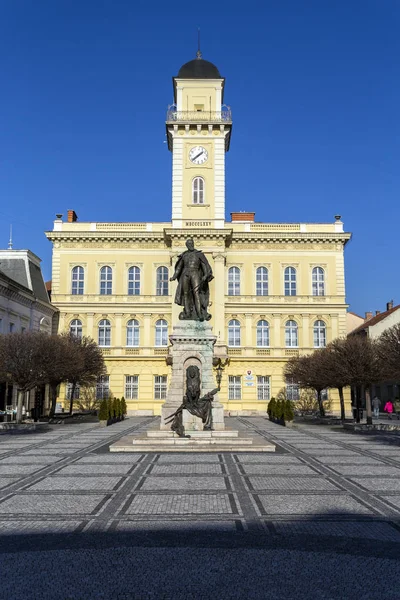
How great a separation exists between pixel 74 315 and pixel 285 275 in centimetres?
1724

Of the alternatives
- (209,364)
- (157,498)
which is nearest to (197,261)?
(209,364)

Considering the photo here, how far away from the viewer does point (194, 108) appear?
47594mm

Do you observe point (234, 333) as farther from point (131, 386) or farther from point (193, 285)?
point (193, 285)

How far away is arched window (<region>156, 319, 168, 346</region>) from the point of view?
153 ft

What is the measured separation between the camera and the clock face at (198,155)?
47062 mm

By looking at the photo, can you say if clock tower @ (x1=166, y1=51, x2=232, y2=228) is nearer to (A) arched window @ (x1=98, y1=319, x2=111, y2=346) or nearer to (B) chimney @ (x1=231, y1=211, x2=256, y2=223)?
(B) chimney @ (x1=231, y1=211, x2=256, y2=223)

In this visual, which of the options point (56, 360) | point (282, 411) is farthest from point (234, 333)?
point (56, 360)

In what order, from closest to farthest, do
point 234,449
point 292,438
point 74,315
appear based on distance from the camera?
point 234,449 → point 292,438 → point 74,315

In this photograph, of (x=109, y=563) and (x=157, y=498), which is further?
(x=157, y=498)

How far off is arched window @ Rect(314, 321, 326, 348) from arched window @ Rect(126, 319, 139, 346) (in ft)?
46.5

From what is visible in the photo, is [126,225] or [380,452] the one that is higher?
[126,225]

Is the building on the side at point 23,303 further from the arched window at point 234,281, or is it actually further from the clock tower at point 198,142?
the arched window at point 234,281

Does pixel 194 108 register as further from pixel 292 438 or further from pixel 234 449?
pixel 234 449

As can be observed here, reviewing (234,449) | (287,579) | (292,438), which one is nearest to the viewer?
(287,579)
